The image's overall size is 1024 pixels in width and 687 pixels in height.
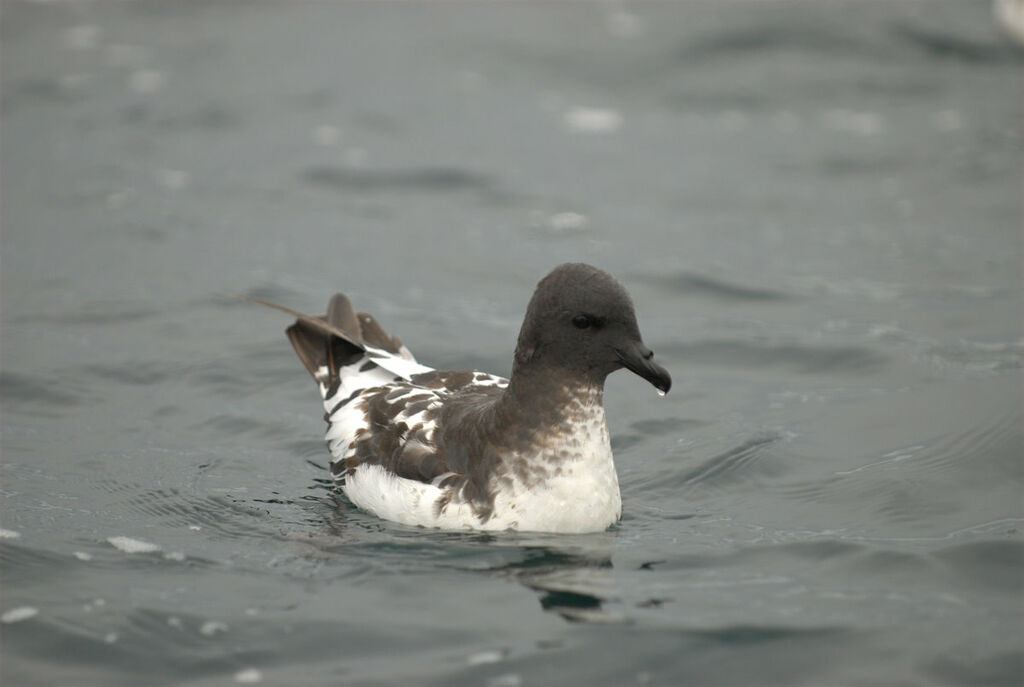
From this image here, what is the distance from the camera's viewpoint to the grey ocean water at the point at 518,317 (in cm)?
691

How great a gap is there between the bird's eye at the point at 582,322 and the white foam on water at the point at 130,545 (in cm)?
284

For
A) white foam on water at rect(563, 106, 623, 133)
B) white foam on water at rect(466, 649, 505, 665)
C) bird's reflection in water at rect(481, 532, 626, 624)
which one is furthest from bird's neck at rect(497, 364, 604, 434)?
white foam on water at rect(563, 106, 623, 133)

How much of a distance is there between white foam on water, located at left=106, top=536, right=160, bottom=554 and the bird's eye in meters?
2.84

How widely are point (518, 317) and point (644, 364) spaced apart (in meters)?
5.41

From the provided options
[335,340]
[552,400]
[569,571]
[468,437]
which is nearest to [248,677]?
[569,571]

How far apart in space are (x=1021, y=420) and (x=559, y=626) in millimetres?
4707

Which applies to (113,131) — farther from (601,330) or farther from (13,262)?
(601,330)

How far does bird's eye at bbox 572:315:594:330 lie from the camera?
7.50 meters

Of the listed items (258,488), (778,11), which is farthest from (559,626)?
(778,11)

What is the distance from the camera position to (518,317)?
12734mm

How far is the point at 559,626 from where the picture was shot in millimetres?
6859

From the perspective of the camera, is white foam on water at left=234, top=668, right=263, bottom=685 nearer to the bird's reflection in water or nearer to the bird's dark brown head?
the bird's reflection in water

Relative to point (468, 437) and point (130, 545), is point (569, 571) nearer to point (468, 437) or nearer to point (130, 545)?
point (468, 437)

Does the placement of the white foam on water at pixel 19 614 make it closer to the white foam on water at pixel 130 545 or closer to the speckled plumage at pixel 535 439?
the white foam on water at pixel 130 545
